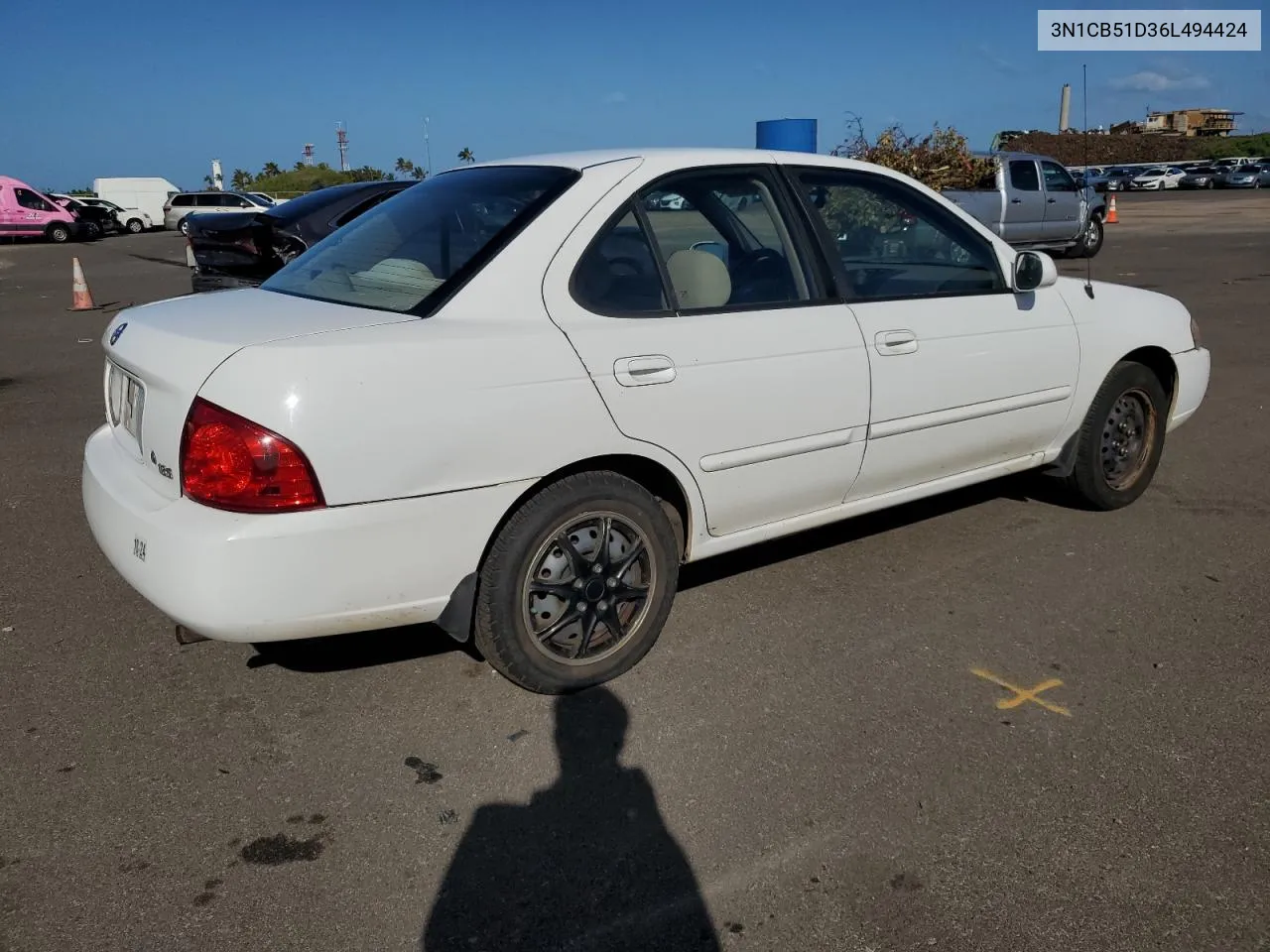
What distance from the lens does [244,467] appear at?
276 centimetres

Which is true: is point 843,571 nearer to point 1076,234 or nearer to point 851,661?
point 851,661

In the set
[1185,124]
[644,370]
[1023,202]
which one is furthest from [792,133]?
[1185,124]

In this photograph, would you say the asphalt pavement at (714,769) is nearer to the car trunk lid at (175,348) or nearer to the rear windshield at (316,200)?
the car trunk lid at (175,348)

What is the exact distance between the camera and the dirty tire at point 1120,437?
15.9 ft

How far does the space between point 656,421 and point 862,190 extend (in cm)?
154

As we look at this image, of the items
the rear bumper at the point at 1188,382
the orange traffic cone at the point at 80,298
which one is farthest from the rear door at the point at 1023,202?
the orange traffic cone at the point at 80,298

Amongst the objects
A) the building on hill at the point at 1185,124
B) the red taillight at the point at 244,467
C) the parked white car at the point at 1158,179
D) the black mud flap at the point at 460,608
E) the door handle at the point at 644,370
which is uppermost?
the building on hill at the point at 1185,124

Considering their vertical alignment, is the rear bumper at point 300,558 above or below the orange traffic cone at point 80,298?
below

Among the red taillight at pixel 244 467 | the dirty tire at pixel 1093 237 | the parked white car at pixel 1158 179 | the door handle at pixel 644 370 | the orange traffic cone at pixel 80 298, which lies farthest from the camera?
the parked white car at pixel 1158 179

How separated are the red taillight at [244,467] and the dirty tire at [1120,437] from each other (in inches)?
140

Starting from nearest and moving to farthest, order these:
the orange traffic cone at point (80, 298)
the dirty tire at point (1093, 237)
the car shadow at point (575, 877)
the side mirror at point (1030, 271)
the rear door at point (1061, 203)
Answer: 1. the car shadow at point (575, 877)
2. the side mirror at point (1030, 271)
3. the orange traffic cone at point (80, 298)
4. the rear door at point (1061, 203)
5. the dirty tire at point (1093, 237)

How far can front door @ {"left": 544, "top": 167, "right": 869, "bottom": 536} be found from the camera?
3.29 metres

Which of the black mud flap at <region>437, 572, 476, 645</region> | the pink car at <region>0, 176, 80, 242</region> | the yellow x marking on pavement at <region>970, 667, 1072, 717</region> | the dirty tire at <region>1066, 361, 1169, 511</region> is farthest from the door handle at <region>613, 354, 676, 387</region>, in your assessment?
the pink car at <region>0, 176, 80, 242</region>

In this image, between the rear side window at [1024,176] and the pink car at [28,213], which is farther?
the pink car at [28,213]
